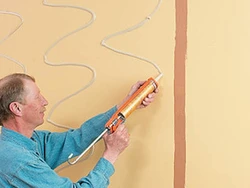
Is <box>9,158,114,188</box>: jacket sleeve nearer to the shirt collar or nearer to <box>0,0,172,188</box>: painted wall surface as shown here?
the shirt collar

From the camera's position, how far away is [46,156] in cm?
133

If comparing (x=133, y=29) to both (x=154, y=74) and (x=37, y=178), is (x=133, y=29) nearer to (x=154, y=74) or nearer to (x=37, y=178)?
(x=154, y=74)

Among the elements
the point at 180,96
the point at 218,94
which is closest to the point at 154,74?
the point at 180,96

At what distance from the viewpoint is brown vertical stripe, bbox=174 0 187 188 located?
1.29m

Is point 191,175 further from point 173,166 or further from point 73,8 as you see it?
point 73,8

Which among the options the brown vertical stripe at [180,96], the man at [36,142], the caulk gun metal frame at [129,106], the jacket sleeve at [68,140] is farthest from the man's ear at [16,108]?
the brown vertical stripe at [180,96]

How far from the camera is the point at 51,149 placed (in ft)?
4.41

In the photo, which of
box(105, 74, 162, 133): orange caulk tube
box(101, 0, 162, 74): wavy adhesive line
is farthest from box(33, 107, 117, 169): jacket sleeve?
box(101, 0, 162, 74): wavy adhesive line

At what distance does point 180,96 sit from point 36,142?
1.85 ft

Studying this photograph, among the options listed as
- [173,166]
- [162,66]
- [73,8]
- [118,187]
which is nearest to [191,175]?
[173,166]

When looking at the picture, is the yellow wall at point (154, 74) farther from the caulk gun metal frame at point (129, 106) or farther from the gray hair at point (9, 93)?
the gray hair at point (9, 93)

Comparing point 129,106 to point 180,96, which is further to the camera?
point 180,96

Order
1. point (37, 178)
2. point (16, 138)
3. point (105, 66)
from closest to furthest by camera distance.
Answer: point (37, 178) < point (16, 138) < point (105, 66)

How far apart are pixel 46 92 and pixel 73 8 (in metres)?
0.37
